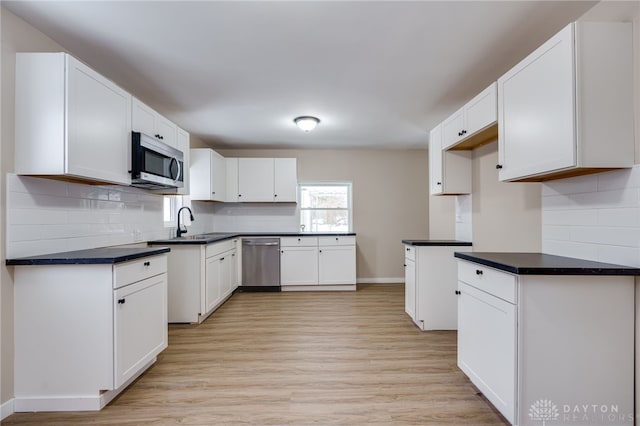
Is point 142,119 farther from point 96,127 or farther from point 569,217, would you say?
point 569,217

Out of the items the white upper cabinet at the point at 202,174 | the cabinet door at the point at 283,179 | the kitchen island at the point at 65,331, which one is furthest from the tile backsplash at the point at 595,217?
the white upper cabinet at the point at 202,174

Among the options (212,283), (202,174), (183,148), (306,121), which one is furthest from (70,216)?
(306,121)

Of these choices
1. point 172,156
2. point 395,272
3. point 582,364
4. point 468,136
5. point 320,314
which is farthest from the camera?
point 395,272

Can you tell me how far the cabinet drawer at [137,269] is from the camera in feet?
6.37

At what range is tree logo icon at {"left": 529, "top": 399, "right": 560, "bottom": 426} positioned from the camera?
1.59 m

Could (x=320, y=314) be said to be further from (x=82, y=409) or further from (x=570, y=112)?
(x=570, y=112)

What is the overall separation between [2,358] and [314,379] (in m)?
1.81

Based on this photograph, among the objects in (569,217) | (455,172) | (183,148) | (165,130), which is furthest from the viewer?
(183,148)

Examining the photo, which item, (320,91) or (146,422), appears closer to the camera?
(146,422)

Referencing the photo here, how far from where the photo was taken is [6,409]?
1.83 m

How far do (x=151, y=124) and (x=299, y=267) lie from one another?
2.95 meters

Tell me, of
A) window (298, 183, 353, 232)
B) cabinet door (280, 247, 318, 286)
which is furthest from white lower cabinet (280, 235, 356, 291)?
window (298, 183, 353, 232)

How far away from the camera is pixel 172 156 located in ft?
10.3

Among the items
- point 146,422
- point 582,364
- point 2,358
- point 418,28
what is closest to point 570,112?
point 418,28
